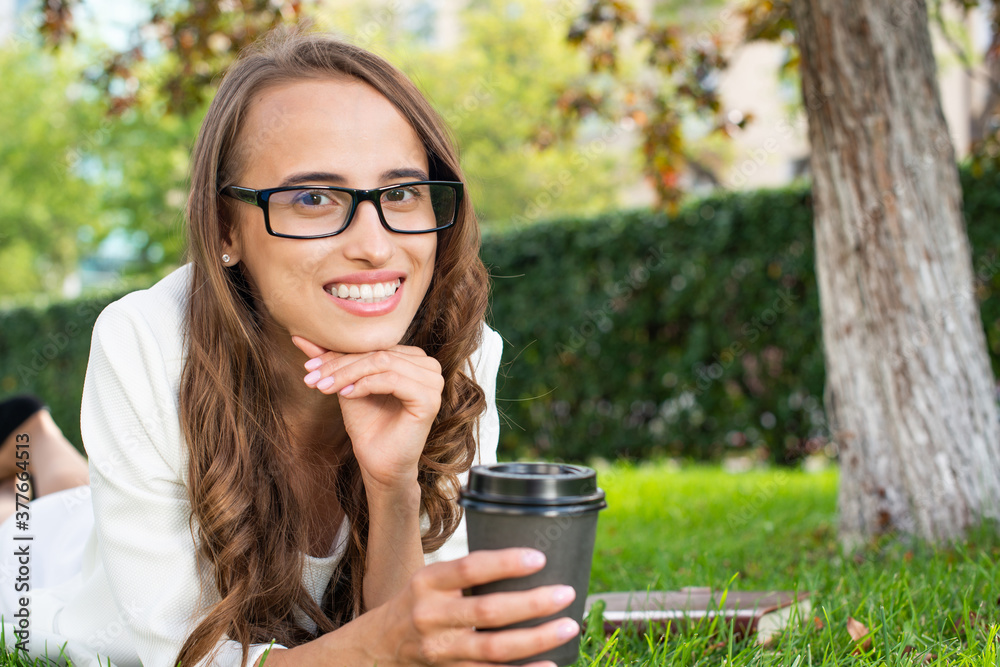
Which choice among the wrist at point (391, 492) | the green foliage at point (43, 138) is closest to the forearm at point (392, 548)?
the wrist at point (391, 492)

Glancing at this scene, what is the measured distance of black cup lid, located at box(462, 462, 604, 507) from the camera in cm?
112

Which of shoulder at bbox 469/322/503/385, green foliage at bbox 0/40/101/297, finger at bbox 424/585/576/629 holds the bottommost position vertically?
finger at bbox 424/585/576/629

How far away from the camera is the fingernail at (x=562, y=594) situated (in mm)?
1133

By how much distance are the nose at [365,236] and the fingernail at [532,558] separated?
80 centimetres

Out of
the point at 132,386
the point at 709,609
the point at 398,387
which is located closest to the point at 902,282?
the point at 709,609

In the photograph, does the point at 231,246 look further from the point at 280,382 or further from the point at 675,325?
the point at 675,325

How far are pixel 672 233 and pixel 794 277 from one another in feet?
3.64

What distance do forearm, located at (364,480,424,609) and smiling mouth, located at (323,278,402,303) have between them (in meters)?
0.42

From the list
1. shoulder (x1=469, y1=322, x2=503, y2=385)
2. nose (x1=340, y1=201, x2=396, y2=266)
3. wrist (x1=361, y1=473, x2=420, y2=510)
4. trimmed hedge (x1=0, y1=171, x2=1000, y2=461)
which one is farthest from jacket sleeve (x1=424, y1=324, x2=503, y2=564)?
trimmed hedge (x1=0, y1=171, x2=1000, y2=461)

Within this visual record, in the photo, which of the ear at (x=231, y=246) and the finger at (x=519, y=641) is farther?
the ear at (x=231, y=246)

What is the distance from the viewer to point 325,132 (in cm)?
171

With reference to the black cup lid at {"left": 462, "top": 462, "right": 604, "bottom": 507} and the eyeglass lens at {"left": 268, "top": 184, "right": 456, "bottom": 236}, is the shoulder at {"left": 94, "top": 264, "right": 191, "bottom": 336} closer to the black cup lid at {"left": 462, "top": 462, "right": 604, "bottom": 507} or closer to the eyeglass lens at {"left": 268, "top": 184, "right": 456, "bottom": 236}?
the eyeglass lens at {"left": 268, "top": 184, "right": 456, "bottom": 236}

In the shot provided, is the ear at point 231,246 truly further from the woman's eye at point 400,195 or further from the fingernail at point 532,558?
the fingernail at point 532,558

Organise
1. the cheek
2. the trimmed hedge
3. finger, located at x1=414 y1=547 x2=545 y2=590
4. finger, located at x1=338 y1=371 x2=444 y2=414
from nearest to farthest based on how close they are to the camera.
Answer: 1. finger, located at x1=414 y1=547 x2=545 y2=590
2. finger, located at x1=338 y1=371 x2=444 y2=414
3. the cheek
4. the trimmed hedge
